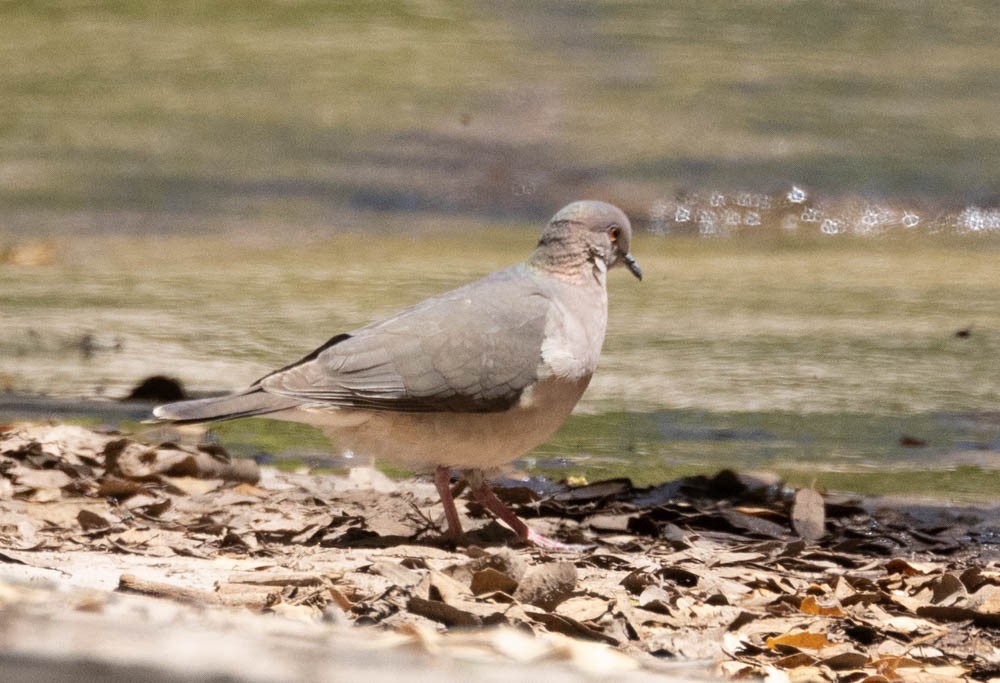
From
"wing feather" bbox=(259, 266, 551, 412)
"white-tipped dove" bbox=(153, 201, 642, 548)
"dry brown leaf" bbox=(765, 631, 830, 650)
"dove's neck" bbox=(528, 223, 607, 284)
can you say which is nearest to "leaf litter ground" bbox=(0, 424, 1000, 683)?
"dry brown leaf" bbox=(765, 631, 830, 650)

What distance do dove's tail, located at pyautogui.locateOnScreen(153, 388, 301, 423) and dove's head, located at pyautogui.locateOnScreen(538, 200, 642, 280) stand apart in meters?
0.95

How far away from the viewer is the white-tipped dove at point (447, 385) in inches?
161

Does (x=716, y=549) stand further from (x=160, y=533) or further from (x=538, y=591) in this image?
(x=160, y=533)

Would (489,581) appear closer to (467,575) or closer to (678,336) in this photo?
(467,575)

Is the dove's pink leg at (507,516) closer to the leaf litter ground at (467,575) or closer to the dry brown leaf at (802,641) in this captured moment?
the leaf litter ground at (467,575)

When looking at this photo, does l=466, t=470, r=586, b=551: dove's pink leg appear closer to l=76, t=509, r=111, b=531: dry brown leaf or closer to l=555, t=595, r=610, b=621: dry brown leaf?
l=555, t=595, r=610, b=621: dry brown leaf

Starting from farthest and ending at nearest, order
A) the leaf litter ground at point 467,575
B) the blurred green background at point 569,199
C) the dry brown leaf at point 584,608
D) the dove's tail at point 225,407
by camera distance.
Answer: the blurred green background at point 569,199
the dove's tail at point 225,407
the dry brown leaf at point 584,608
the leaf litter ground at point 467,575

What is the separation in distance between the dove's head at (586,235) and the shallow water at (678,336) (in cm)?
84

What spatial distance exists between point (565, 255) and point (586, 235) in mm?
92

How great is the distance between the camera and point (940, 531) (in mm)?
4422

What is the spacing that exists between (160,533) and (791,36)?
10.0m

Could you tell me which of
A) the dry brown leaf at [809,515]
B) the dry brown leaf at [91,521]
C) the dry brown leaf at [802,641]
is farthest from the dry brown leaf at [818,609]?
the dry brown leaf at [91,521]

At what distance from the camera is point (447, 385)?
4.08 meters

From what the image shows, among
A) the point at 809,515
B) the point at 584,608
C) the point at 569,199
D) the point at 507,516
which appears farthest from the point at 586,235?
the point at 569,199
